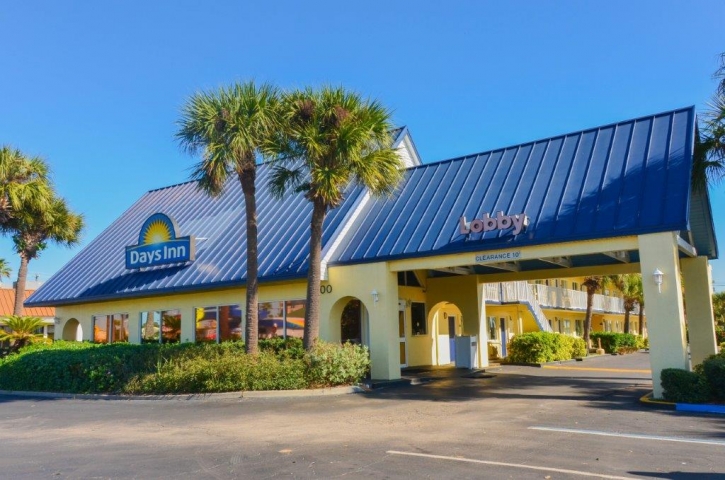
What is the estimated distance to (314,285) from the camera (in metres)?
17.8

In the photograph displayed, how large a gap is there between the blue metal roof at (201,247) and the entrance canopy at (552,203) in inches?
88.5

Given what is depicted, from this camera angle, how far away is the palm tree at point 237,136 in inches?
663

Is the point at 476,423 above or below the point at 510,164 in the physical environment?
below

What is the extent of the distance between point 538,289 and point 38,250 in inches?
969

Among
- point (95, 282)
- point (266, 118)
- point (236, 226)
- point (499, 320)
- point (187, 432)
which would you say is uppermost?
point (266, 118)

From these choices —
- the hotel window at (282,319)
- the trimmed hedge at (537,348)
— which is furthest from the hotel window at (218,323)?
the trimmed hedge at (537,348)

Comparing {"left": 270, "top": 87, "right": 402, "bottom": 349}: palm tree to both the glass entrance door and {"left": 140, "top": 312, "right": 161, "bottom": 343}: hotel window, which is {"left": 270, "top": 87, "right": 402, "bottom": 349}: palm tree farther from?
{"left": 140, "top": 312, "right": 161, "bottom": 343}: hotel window

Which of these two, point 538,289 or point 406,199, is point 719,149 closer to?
point 406,199

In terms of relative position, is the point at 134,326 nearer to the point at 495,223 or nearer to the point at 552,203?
the point at 495,223

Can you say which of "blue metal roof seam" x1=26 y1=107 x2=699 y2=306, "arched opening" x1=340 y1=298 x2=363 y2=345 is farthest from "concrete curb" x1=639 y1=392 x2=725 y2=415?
"arched opening" x1=340 y1=298 x2=363 y2=345

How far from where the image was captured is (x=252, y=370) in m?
16.7

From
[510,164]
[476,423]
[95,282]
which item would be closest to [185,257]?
[95,282]

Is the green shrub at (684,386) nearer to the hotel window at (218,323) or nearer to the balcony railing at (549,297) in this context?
the hotel window at (218,323)

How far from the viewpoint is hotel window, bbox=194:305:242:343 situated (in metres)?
22.6
